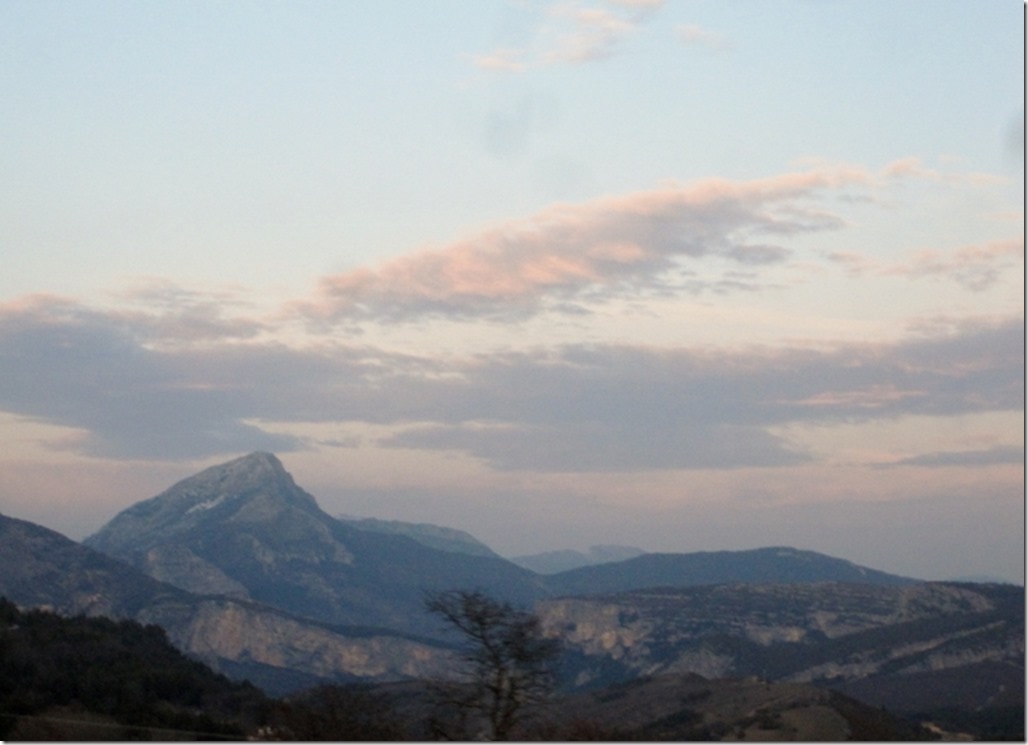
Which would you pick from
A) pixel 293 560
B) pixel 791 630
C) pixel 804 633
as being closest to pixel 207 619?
pixel 791 630

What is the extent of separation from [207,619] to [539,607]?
29.1 metres

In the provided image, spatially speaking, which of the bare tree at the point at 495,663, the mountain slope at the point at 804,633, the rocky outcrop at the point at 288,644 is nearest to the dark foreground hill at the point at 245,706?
the bare tree at the point at 495,663

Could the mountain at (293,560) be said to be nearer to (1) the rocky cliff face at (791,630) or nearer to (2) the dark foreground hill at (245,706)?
(1) the rocky cliff face at (791,630)

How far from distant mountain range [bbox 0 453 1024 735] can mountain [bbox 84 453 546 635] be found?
39 cm

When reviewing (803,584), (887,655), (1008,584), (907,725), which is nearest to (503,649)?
(907,725)

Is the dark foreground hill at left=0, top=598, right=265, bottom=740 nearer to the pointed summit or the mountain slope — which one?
the mountain slope

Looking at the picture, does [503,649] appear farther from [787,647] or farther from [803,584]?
[803,584]

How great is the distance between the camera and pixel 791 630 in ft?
325

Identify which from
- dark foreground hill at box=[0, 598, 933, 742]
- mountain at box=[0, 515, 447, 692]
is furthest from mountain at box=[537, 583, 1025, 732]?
mountain at box=[0, 515, 447, 692]

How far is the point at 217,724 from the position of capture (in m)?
28.0

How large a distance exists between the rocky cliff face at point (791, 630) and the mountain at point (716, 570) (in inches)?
1651

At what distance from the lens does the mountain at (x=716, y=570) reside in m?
155

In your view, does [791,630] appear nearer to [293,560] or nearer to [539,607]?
[539,607]

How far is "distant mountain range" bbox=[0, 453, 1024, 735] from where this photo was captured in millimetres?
75250
